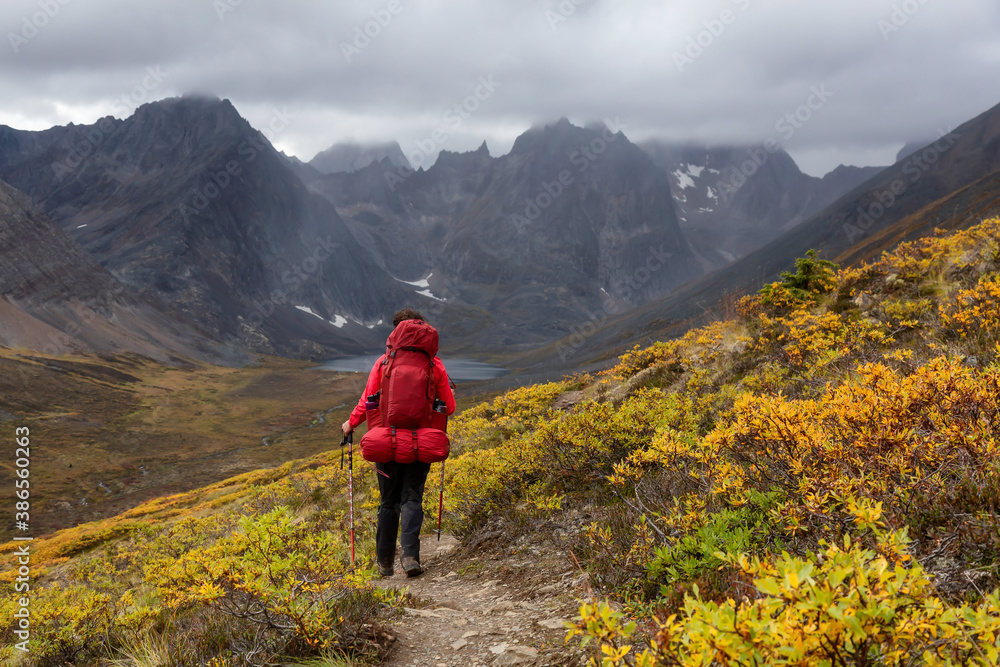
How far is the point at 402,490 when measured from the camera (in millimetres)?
5941

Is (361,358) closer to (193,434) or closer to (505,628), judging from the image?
(193,434)

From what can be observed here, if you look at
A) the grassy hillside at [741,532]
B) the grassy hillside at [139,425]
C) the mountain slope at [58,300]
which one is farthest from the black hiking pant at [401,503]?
the mountain slope at [58,300]

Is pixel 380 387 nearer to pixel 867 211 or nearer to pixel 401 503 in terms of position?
pixel 401 503

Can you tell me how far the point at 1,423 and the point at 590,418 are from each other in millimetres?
87847

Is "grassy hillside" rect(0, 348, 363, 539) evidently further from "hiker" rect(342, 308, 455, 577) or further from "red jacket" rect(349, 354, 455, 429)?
"red jacket" rect(349, 354, 455, 429)

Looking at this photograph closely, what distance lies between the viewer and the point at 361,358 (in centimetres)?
19950

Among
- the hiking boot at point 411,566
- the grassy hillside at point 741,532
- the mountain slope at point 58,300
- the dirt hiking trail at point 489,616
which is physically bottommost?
A: the hiking boot at point 411,566

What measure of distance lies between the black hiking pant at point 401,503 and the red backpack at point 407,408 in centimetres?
29

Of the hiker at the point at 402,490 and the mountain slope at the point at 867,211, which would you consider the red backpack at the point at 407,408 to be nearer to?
the hiker at the point at 402,490

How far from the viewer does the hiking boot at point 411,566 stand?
5.87 m

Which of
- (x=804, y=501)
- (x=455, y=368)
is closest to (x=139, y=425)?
(x=804, y=501)

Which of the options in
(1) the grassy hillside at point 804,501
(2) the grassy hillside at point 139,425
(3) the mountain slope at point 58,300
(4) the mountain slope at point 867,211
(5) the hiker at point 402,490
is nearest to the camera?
(1) the grassy hillside at point 804,501

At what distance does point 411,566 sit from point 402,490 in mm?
868

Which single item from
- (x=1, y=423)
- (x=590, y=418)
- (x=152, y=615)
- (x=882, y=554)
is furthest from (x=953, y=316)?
(x=1, y=423)
